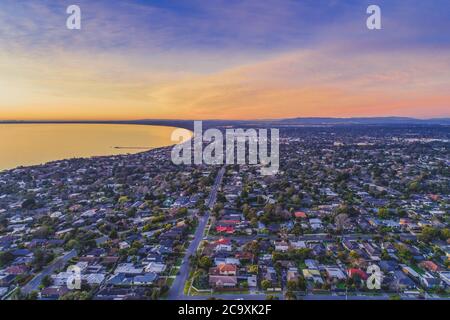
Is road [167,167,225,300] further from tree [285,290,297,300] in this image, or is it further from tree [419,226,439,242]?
tree [419,226,439,242]

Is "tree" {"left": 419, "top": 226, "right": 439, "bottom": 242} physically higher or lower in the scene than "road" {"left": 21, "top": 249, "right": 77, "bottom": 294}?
higher

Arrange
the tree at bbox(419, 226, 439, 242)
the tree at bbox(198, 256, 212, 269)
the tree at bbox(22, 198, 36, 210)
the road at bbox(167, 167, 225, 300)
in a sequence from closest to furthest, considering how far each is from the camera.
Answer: the road at bbox(167, 167, 225, 300)
the tree at bbox(198, 256, 212, 269)
the tree at bbox(419, 226, 439, 242)
the tree at bbox(22, 198, 36, 210)

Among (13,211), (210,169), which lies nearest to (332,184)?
(210,169)

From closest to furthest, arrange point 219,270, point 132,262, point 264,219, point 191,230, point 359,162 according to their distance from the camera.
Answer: point 219,270 → point 132,262 → point 191,230 → point 264,219 → point 359,162

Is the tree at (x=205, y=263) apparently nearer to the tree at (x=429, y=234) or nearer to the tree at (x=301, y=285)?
the tree at (x=301, y=285)

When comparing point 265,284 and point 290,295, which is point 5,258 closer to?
point 265,284

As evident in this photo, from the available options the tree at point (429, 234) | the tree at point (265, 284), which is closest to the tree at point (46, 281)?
the tree at point (265, 284)

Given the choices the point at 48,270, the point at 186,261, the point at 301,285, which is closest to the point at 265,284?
the point at 301,285

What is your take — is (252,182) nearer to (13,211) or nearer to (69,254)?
(69,254)

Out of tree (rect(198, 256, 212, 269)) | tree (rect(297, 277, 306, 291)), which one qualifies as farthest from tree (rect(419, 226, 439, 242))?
tree (rect(198, 256, 212, 269))
